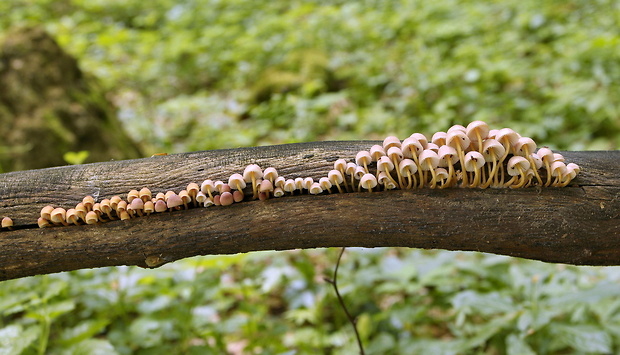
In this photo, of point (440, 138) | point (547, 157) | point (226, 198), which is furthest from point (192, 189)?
point (547, 157)

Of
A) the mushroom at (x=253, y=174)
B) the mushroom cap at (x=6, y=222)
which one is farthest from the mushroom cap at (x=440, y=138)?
the mushroom cap at (x=6, y=222)

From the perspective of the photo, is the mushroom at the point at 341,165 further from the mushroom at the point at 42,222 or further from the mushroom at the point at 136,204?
the mushroom at the point at 42,222

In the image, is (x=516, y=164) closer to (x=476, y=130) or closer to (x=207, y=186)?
(x=476, y=130)

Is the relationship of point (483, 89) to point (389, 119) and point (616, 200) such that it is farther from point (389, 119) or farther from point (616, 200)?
point (616, 200)

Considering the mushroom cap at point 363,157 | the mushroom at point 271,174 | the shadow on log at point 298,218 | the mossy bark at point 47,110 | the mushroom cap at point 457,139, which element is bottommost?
the shadow on log at point 298,218

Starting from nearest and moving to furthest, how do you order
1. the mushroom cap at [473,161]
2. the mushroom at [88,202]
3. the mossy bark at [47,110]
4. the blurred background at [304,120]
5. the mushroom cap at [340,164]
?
1. the mushroom cap at [473,161]
2. the mushroom cap at [340,164]
3. the mushroom at [88,202]
4. the blurred background at [304,120]
5. the mossy bark at [47,110]

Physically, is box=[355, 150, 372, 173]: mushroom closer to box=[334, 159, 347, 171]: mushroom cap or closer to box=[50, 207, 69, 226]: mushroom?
box=[334, 159, 347, 171]: mushroom cap
